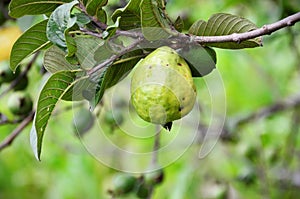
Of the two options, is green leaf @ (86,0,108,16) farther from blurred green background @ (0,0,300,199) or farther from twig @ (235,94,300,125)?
twig @ (235,94,300,125)

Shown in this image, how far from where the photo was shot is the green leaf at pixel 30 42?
2.95 ft

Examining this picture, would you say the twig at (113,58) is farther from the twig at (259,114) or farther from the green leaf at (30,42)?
the twig at (259,114)

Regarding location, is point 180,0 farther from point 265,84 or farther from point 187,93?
point 187,93

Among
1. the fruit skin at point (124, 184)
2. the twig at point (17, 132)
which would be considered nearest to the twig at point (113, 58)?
the twig at point (17, 132)

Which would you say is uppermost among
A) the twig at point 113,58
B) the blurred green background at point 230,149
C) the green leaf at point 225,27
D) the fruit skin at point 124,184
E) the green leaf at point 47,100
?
the green leaf at point 225,27

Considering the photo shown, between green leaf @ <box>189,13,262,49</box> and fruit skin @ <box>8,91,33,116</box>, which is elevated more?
green leaf @ <box>189,13,262,49</box>

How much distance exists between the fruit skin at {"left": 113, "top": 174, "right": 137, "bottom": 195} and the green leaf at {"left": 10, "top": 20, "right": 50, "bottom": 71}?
2.35 ft

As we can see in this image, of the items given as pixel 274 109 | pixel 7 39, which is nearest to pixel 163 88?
pixel 7 39

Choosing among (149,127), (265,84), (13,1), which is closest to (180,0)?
(265,84)

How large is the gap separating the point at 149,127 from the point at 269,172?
1.30 meters

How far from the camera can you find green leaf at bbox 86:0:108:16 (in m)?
0.86

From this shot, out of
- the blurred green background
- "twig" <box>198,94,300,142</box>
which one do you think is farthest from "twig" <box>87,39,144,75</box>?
"twig" <box>198,94,300,142</box>

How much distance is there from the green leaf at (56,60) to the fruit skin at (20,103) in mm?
590

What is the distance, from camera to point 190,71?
876mm
